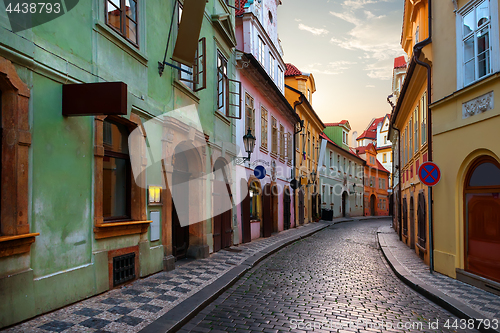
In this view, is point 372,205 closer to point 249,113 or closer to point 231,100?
point 249,113

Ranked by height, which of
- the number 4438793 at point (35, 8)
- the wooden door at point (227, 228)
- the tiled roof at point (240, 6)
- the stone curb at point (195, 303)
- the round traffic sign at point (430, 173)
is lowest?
the stone curb at point (195, 303)

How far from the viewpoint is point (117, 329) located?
476 centimetres

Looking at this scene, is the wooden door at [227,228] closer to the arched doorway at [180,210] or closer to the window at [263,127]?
the arched doorway at [180,210]

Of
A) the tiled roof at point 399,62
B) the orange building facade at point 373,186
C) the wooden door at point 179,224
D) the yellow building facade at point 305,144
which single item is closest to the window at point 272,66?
the yellow building facade at point 305,144

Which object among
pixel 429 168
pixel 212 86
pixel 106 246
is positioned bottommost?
pixel 106 246

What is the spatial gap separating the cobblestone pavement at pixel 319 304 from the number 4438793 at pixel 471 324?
0.34 ft

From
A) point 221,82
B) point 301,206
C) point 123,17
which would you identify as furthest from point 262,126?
point 123,17

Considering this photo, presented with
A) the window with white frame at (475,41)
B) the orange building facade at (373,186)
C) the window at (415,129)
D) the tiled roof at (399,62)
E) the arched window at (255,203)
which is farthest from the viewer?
the orange building facade at (373,186)

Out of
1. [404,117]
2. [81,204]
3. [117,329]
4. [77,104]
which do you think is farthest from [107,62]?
[404,117]

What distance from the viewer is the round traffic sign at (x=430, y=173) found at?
8836 mm

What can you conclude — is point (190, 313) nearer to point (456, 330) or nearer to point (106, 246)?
point (106, 246)

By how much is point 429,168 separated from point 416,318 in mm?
4143

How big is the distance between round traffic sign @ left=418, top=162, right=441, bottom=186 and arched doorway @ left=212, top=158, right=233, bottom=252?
608 centimetres

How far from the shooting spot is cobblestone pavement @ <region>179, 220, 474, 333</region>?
Result: 537 centimetres
